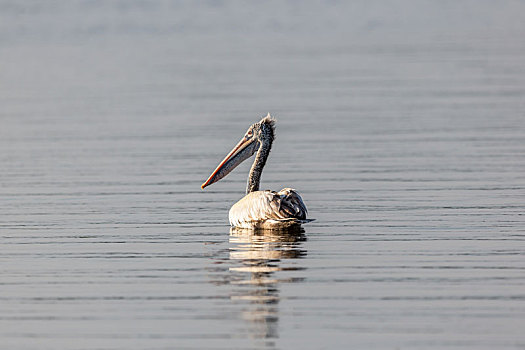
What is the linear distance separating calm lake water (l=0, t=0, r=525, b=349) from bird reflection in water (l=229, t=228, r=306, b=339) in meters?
0.03

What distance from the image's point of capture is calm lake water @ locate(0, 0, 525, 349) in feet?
24.5

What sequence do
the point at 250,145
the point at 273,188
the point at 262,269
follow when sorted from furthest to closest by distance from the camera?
the point at 273,188, the point at 250,145, the point at 262,269

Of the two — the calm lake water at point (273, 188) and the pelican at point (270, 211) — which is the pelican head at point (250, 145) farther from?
the pelican at point (270, 211)

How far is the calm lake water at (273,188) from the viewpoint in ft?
24.5

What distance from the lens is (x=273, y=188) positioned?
1355 cm

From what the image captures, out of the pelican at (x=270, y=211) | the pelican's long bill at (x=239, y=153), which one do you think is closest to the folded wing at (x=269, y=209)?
the pelican at (x=270, y=211)

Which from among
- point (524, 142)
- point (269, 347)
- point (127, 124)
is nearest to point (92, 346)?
point (269, 347)

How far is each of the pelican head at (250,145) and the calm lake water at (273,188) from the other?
0.44m

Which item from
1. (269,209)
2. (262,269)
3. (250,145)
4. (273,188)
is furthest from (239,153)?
(262,269)

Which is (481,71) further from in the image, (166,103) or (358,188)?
(358,188)

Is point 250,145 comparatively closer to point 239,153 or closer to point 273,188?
point 239,153

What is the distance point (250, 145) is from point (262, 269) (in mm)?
3711

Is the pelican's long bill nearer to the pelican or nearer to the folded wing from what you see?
the pelican

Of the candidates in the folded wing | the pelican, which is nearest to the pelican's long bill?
the pelican
